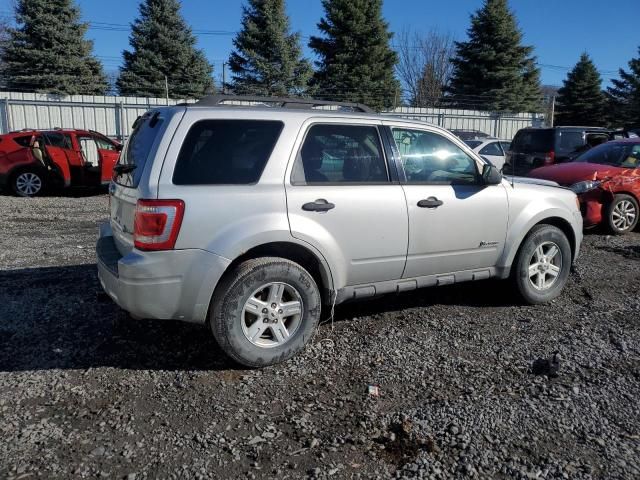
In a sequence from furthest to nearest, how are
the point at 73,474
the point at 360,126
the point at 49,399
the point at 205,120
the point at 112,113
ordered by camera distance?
the point at 112,113 → the point at 360,126 → the point at 205,120 → the point at 49,399 → the point at 73,474

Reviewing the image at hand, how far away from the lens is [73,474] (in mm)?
2824

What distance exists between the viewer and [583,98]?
42.9 metres

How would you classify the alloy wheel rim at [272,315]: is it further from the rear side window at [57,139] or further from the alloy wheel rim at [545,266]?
the rear side window at [57,139]

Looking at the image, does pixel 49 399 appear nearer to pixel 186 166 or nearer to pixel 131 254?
pixel 131 254

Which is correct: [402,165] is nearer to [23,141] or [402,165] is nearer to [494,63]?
[23,141]

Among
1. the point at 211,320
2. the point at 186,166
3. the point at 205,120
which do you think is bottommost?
the point at 211,320

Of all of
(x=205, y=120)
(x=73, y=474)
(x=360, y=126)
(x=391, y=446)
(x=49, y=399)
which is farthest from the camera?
(x=360, y=126)

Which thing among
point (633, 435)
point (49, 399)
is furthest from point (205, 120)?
point (633, 435)

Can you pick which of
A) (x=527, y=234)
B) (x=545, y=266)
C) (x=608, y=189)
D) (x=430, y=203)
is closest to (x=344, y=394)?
(x=430, y=203)

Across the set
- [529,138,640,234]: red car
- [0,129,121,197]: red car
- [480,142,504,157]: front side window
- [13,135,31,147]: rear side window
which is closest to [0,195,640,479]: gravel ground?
[529,138,640,234]: red car

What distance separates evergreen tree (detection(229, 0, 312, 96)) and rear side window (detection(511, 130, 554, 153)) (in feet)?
66.7

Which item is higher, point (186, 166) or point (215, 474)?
point (186, 166)

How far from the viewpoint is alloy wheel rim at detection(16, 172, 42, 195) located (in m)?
13.0

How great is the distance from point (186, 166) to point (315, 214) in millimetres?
956
